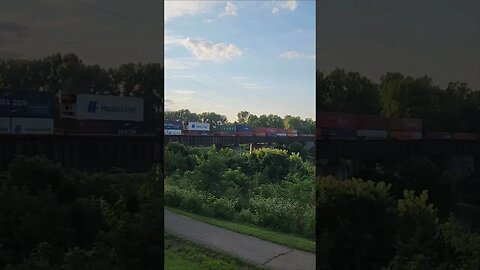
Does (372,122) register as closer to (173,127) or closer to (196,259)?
(196,259)

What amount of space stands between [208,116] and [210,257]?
392cm

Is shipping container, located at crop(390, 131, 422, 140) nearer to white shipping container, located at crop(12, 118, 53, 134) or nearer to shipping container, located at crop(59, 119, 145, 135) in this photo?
shipping container, located at crop(59, 119, 145, 135)

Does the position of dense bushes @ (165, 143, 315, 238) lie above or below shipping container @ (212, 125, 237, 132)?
below

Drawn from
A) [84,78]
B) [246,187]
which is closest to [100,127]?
[84,78]

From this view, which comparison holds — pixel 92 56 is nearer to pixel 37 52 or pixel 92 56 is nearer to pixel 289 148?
pixel 37 52

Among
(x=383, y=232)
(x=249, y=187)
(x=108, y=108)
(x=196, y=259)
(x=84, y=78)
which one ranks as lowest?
(x=196, y=259)

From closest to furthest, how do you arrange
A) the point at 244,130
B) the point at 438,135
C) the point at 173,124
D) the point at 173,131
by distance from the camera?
the point at 438,135 < the point at 173,124 < the point at 173,131 < the point at 244,130

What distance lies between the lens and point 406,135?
12.9ft

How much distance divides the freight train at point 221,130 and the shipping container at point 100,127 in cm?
439

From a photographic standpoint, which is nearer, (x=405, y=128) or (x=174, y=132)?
(x=405, y=128)

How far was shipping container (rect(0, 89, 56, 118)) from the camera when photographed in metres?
3.42

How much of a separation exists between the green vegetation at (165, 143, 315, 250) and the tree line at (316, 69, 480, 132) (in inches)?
106

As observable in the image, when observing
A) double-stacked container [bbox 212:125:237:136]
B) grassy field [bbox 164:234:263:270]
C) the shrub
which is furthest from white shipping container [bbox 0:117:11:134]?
double-stacked container [bbox 212:125:237:136]

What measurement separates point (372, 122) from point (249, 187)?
525cm
